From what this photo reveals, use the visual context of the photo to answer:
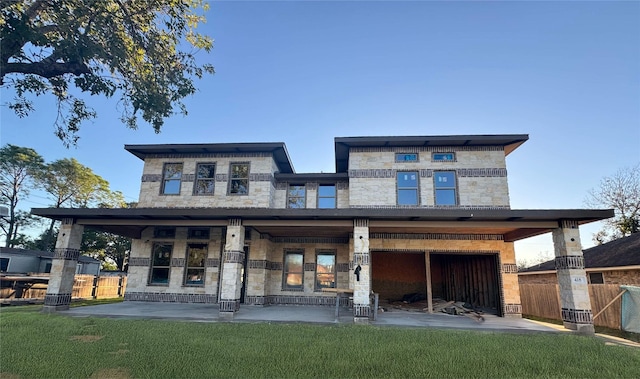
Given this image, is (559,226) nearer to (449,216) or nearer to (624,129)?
(449,216)

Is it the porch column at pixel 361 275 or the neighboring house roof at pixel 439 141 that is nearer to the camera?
the porch column at pixel 361 275

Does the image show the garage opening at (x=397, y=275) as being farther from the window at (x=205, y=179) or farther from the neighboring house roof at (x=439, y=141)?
the window at (x=205, y=179)

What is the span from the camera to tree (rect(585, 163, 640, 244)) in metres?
22.4

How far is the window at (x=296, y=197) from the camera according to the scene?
47.3 feet

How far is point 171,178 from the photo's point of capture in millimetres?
14438

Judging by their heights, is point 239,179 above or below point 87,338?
above

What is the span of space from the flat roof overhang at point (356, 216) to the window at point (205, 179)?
10.6 ft

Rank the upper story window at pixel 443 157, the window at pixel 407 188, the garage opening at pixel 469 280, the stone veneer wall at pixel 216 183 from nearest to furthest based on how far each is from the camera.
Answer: the window at pixel 407 188, the garage opening at pixel 469 280, the upper story window at pixel 443 157, the stone veneer wall at pixel 216 183

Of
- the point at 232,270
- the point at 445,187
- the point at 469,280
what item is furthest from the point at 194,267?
the point at 469,280

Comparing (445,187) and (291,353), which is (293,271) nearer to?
(445,187)

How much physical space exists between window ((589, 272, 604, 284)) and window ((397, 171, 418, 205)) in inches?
336

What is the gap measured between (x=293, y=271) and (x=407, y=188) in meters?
6.10

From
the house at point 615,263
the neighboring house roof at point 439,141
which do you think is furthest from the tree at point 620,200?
the neighboring house roof at point 439,141

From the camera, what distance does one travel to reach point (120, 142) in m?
14.3
